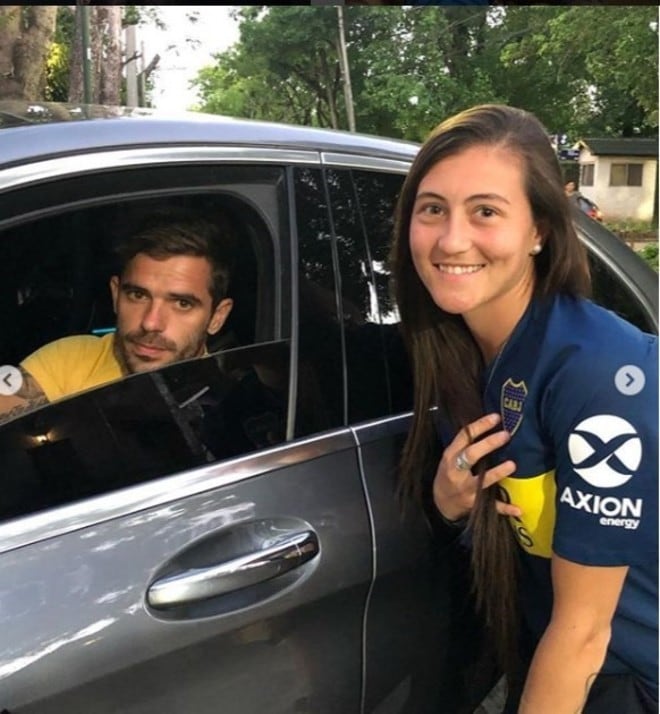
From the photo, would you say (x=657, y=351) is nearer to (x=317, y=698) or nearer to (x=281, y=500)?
(x=281, y=500)

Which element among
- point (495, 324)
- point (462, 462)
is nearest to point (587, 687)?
point (462, 462)

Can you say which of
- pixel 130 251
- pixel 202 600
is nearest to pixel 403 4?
pixel 130 251

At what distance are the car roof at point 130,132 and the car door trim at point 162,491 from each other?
1.76 ft

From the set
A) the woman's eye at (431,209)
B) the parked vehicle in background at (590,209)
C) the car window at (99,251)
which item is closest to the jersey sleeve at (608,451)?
the woman's eye at (431,209)

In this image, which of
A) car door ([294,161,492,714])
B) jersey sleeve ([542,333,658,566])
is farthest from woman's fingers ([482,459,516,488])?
car door ([294,161,492,714])

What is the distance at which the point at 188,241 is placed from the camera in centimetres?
165

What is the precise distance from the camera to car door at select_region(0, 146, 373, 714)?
1.29m

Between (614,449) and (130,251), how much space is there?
3.09 ft

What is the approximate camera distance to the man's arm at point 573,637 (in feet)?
4.59

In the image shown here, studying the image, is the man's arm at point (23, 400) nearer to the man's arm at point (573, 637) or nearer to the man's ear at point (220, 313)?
the man's ear at point (220, 313)

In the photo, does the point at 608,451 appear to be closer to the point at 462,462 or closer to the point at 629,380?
the point at 629,380

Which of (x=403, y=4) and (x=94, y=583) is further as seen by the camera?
(x=403, y=4)

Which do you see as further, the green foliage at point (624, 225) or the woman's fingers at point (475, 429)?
the green foliage at point (624, 225)

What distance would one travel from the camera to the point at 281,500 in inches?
60.1
